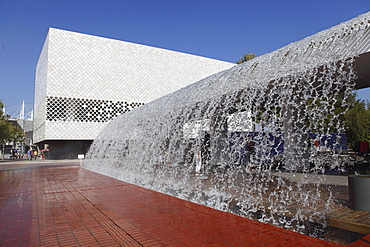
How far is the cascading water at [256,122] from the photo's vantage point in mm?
5293

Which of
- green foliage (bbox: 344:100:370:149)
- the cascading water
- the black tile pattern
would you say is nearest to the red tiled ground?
the cascading water

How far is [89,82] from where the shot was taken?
92.7ft

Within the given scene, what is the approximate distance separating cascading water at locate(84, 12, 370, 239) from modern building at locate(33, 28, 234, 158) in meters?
17.7

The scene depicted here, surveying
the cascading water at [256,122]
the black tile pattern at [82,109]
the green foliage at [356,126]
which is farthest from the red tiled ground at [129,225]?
the black tile pattern at [82,109]

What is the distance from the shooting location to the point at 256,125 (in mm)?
6156

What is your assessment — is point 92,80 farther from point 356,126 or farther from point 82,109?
point 356,126

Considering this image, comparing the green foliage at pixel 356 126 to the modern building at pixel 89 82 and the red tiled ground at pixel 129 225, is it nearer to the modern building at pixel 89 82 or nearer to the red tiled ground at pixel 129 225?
the red tiled ground at pixel 129 225

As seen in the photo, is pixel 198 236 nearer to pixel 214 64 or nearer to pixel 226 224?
pixel 226 224

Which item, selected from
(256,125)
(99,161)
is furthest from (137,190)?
(99,161)

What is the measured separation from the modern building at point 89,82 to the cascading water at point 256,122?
698 inches

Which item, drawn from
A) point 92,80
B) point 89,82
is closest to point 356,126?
point 92,80

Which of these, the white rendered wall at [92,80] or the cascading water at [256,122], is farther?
the white rendered wall at [92,80]

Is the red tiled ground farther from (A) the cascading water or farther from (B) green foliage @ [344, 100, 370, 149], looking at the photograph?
(B) green foliage @ [344, 100, 370, 149]

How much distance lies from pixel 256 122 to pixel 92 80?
24695 mm
